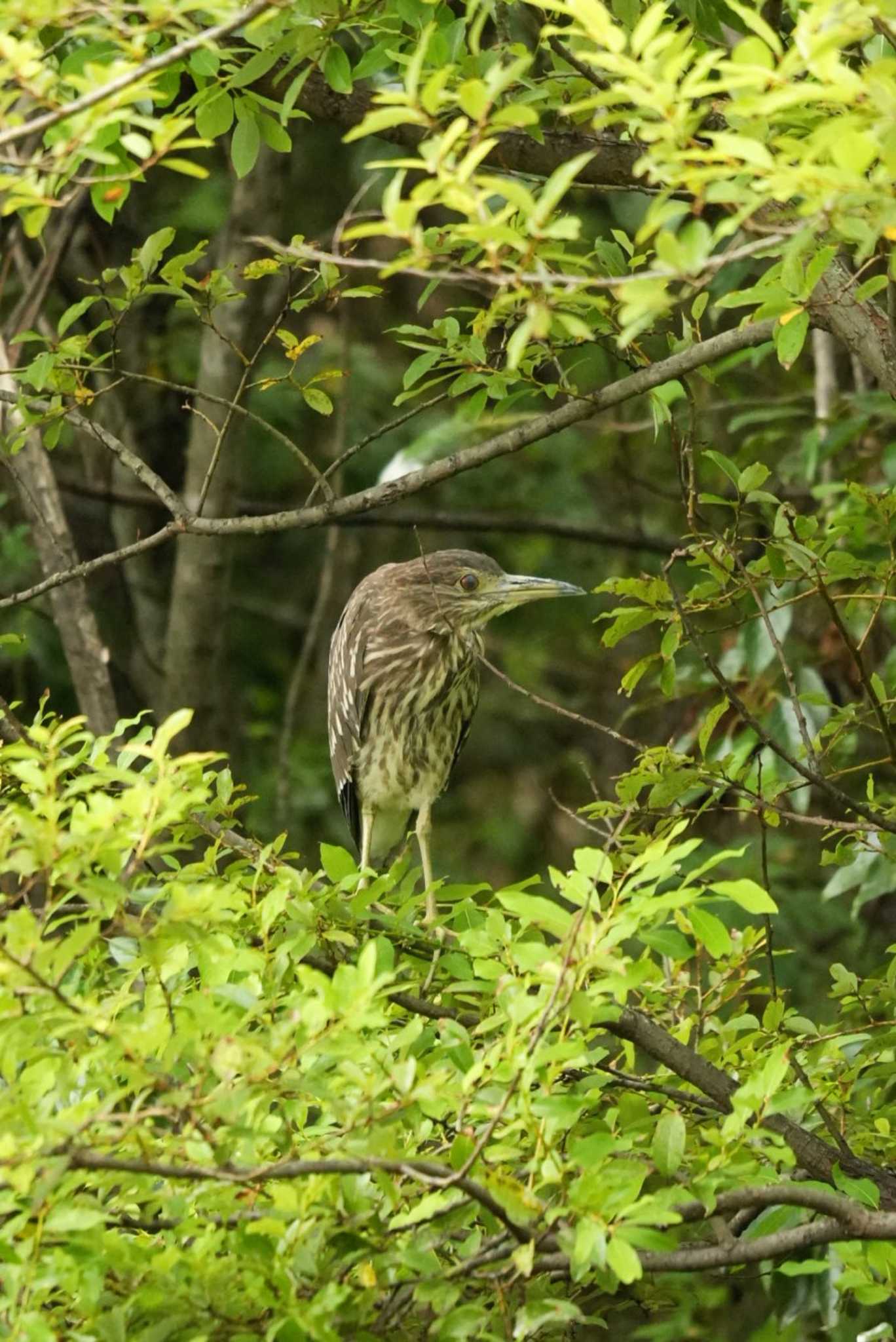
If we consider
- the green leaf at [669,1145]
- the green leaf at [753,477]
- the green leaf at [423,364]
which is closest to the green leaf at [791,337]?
the green leaf at [753,477]

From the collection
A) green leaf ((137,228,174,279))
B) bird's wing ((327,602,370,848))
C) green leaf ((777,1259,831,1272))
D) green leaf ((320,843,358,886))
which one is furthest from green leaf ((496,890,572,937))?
bird's wing ((327,602,370,848))

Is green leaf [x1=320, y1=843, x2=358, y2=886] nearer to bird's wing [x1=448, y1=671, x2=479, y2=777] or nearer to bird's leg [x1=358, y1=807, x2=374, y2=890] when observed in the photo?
bird's leg [x1=358, y1=807, x2=374, y2=890]

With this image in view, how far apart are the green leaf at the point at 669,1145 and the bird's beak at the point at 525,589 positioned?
8.68 feet

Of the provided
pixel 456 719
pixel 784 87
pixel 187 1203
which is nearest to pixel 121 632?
pixel 456 719

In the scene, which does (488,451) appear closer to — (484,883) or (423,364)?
(423,364)

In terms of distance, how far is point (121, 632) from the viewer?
6016 mm

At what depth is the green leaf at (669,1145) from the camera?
6.73 feet

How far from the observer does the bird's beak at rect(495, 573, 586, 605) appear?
186 inches

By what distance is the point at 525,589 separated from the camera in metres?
4.98

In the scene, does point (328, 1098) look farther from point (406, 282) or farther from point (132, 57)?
point (406, 282)

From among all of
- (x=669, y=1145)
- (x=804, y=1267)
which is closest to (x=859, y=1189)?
(x=804, y=1267)

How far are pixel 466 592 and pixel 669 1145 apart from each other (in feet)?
10.4

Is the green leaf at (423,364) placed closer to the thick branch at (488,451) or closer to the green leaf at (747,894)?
the thick branch at (488,451)

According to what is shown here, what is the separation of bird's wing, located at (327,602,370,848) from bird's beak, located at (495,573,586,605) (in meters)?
0.51
